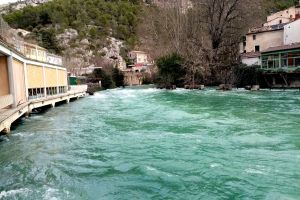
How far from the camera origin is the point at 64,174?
Result: 10.1m

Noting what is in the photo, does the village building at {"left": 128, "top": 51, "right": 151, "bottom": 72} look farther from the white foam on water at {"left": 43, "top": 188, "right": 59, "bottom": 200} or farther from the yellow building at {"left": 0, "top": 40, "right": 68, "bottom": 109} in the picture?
the white foam on water at {"left": 43, "top": 188, "right": 59, "bottom": 200}

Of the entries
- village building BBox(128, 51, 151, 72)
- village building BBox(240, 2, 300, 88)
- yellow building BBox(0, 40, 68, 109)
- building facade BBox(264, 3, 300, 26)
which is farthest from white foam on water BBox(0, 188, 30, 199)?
village building BBox(128, 51, 151, 72)

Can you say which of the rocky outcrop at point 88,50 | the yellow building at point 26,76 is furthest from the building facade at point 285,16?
the rocky outcrop at point 88,50

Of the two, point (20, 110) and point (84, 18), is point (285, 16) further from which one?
point (84, 18)

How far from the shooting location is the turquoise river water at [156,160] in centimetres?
860

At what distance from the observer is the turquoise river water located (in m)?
8.60

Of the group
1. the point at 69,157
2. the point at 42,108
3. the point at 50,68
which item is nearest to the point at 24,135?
the point at 69,157

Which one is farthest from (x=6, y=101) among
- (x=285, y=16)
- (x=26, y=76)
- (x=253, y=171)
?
(x=285, y=16)

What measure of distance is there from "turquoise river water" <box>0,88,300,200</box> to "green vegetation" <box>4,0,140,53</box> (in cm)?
8051

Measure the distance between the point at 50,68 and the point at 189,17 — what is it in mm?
34143

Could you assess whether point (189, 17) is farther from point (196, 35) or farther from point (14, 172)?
point (14, 172)

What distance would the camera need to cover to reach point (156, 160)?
1116 centimetres

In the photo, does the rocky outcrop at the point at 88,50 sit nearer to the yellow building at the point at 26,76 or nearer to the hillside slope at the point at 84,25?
the hillside slope at the point at 84,25

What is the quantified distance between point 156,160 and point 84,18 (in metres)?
101
